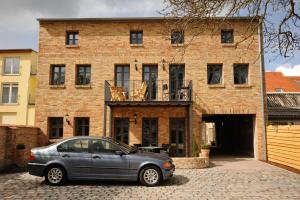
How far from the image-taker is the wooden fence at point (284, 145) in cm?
1125

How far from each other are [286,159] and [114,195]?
876 centimetres

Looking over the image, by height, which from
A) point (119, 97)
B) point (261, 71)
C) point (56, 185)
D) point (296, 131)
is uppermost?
point (261, 71)

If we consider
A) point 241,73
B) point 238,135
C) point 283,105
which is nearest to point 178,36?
point 241,73

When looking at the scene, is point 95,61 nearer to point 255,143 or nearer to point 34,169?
point 34,169

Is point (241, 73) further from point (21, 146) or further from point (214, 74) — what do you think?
point (21, 146)

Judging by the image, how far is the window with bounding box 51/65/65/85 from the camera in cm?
1598

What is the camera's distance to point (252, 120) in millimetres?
15742

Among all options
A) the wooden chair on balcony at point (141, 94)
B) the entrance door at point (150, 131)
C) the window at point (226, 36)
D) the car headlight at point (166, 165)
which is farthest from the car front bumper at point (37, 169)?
the window at point (226, 36)

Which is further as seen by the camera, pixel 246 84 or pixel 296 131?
pixel 246 84

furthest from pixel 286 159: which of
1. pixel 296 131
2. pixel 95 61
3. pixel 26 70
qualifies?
pixel 26 70

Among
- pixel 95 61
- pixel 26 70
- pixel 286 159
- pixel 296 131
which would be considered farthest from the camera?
pixel 26 70

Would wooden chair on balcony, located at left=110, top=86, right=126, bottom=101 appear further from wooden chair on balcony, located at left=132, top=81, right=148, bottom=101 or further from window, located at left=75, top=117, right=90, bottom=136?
window, located at left=75, top=117, right=90, bottom=136

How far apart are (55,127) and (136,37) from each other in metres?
7.11

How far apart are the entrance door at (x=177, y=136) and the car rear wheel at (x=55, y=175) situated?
7.67 metres
